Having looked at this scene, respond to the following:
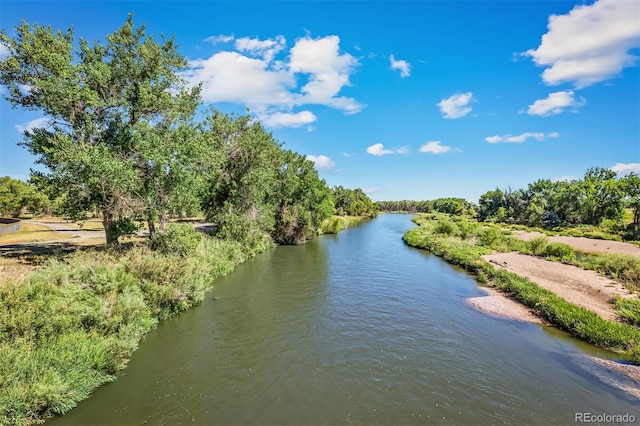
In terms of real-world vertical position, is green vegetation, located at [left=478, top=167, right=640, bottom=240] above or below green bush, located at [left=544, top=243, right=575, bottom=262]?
above

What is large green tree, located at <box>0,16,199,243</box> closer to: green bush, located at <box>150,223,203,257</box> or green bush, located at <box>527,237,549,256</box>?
green bush, located at <box>150,223,203,257</box>

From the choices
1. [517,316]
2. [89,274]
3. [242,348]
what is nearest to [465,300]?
[517,316]

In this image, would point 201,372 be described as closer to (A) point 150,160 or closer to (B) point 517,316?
(A) point 150,160

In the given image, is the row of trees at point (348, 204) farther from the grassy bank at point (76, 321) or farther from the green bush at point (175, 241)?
the grassy bank at point (76, 321)

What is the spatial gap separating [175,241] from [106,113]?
1051cm

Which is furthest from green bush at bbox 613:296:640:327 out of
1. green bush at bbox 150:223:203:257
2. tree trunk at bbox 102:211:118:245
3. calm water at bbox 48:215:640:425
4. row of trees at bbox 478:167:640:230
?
row of trees at bbox 478:167:640:230

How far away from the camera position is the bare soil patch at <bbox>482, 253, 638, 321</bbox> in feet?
62.5

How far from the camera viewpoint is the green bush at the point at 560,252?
Answer: 32500mm

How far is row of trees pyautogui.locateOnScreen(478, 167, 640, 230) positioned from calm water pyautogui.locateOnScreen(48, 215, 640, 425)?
63.5 metres

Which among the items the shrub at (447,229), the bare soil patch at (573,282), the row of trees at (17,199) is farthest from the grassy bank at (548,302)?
the row of trees at (17,199)

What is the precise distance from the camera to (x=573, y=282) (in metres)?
23.7

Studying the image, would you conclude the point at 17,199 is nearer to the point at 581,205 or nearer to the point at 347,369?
the point at 347,369

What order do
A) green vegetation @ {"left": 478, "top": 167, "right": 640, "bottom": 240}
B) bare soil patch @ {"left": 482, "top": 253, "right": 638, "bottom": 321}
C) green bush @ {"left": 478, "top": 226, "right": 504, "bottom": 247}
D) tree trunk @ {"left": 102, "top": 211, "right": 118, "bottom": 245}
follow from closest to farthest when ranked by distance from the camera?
bare soil patch @ {"left": 482, "top": 253, "right": 638, "bottom": 321}, tree trunk @ {"left": 102, "top": 211, "right": 118, "bottom": 245}, green bush @ {"left": 478, "top": 226, "right": 504, "bottom": 247}, green vegetation @ {"left": 478, "top": 167, "right": 640, "bottom": 240}

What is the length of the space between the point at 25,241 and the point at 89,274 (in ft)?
77.4
